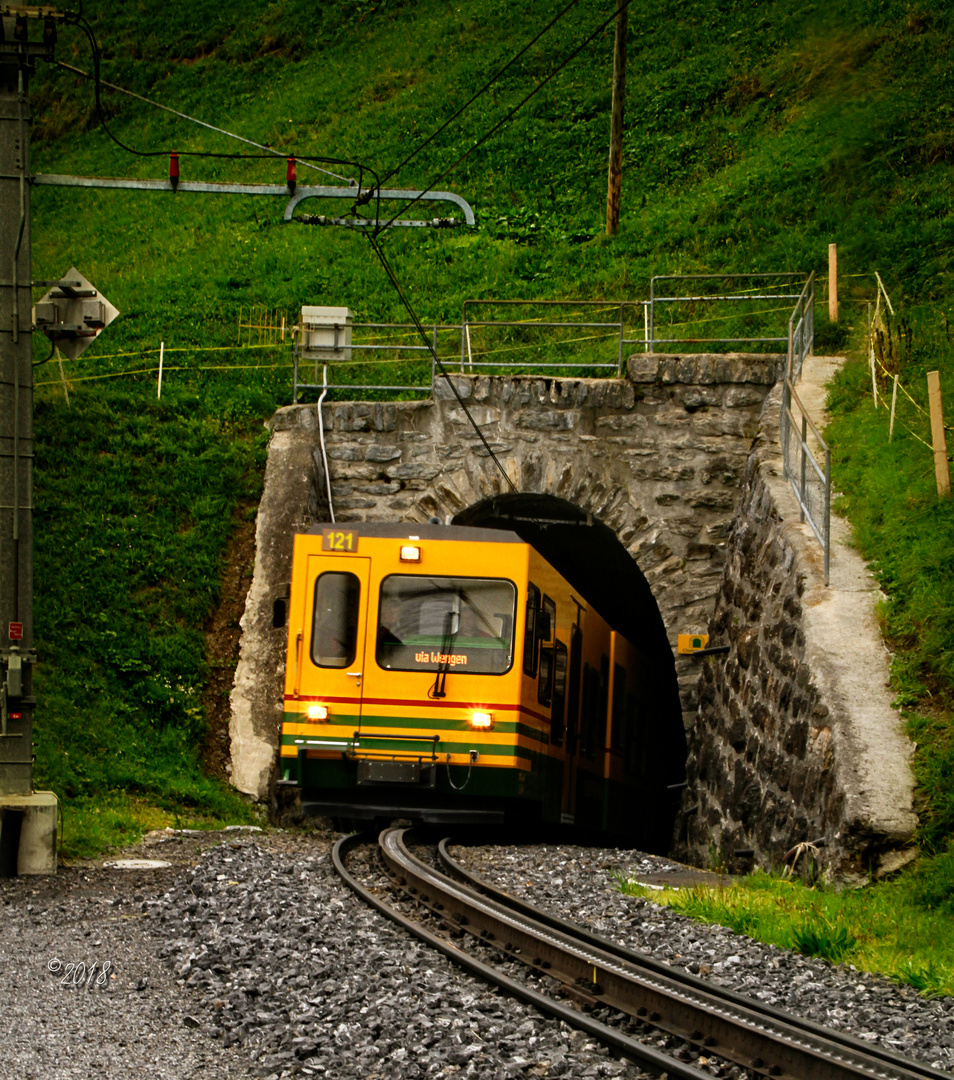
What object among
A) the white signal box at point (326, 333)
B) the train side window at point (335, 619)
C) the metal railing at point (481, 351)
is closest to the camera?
the train side window at point (335, 619)

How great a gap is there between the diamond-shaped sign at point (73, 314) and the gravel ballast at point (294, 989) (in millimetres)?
4391

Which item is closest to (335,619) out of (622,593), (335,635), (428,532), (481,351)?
(335,635)

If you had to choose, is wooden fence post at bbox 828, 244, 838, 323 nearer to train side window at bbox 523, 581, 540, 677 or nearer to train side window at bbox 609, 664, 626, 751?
train side window at bbox 609, 664, 626, 751

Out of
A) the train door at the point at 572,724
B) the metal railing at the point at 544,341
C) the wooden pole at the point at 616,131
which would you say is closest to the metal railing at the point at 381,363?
the metal railing at the point at 544,341

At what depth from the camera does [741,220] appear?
2669 cm

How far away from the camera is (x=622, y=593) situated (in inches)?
1016

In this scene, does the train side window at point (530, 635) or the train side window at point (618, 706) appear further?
the train side window at point (618, 706)

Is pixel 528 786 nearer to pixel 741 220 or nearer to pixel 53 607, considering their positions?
pixel 53 607

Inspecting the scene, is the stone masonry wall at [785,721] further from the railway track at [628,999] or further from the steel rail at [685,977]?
the railway track at [628,999]

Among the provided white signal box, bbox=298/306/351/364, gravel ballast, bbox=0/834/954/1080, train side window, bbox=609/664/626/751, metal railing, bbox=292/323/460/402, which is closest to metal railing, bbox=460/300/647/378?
metal railing, bbox=292/323/460/402

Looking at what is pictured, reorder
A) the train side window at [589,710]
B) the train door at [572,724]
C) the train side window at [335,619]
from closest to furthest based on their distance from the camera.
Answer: the train side window at [335,619] < the train door at [572,724] < the train side window at [589,710]

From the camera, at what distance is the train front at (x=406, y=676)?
12.4m

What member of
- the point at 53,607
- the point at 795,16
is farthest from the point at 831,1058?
the point at 795,16

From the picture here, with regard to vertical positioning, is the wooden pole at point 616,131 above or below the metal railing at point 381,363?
above
